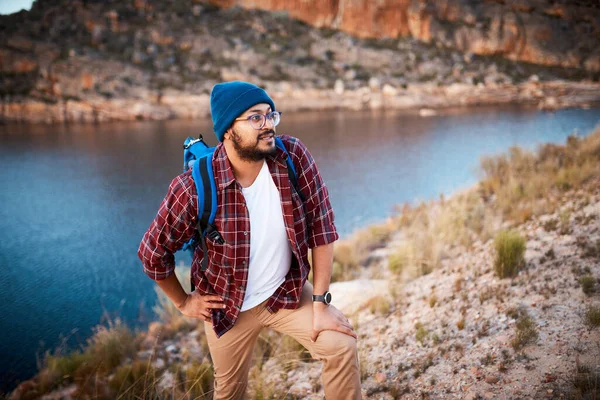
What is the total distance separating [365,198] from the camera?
33.5 feet

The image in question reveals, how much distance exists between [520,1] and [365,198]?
2003 inches

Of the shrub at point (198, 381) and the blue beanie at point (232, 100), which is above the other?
the blue beanie at point (232, 100)

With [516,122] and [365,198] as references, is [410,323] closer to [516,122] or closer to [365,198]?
[365,198]

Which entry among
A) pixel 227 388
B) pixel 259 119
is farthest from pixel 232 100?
pixel 227 388

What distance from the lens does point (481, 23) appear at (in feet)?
151

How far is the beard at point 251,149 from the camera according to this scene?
5.77 feet

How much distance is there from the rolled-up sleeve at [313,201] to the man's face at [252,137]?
153mm

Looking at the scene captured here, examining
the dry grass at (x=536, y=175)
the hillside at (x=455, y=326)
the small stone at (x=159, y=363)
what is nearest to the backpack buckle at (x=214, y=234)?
the hillside at (x=455, y=326)

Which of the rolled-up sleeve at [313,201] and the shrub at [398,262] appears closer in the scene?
the rolled-up sleeve at [313,201]

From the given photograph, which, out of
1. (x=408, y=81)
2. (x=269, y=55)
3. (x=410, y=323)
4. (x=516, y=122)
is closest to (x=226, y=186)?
(x=410, y=323)

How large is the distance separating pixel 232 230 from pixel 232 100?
571 mm

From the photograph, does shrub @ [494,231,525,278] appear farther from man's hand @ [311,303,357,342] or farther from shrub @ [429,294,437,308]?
man's hand @ [311,303,357,342]

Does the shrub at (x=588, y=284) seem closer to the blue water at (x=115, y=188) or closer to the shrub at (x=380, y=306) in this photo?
the shrub at (x=380, y=306)

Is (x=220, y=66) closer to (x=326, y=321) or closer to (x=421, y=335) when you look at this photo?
(x=421, y=335)
